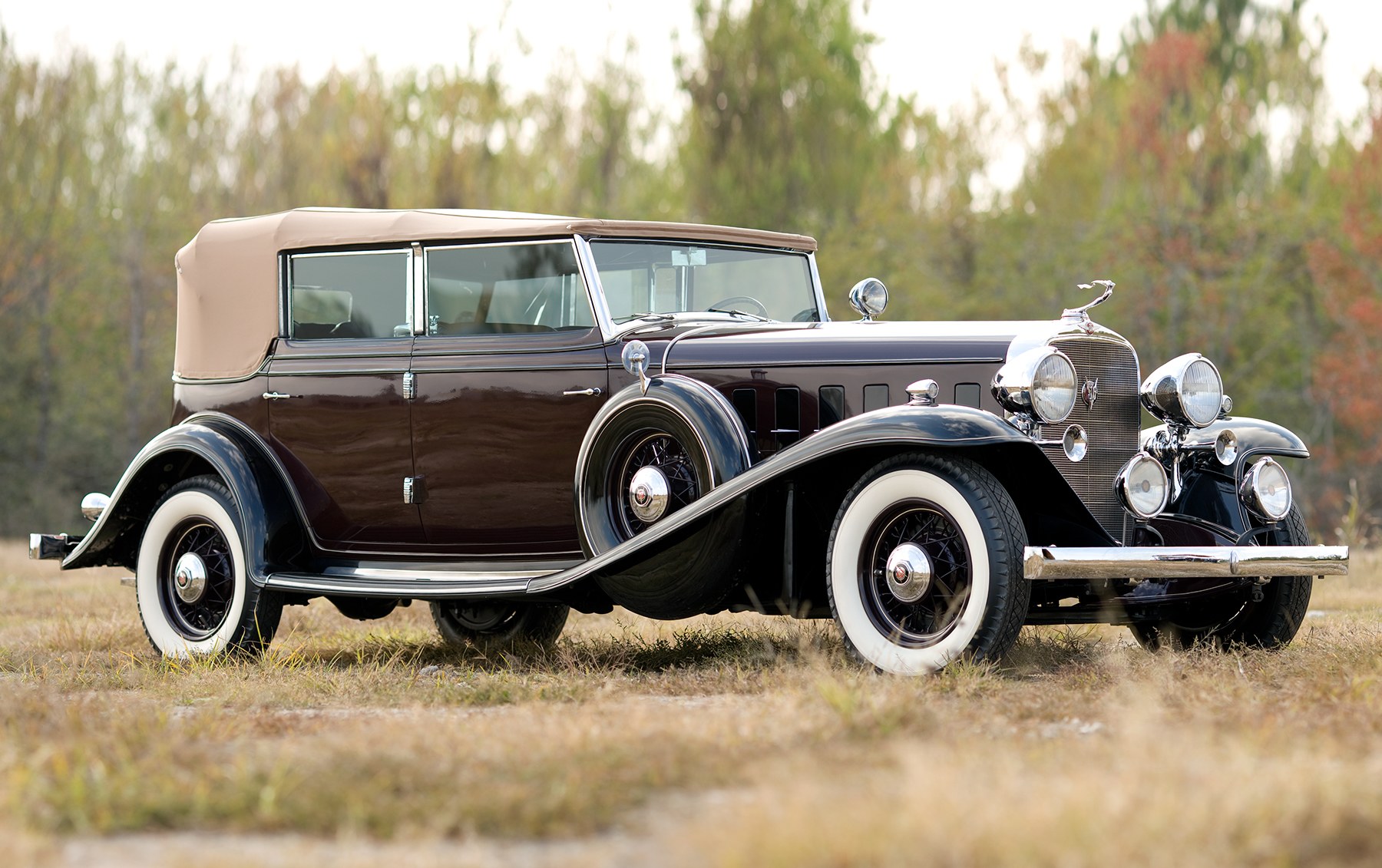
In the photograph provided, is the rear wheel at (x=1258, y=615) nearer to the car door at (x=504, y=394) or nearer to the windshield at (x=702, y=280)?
the windshield at (x=702, y=280)

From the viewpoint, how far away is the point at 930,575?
16.1 feet

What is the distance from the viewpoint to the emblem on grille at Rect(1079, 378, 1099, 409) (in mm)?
5672

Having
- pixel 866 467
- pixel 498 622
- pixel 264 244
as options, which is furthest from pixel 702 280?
pixel 264 244

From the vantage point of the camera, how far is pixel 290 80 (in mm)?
27281

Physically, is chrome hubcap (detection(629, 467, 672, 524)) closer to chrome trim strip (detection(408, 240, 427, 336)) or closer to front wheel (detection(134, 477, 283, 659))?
chrome trim strip (detection(408, 240, 427, 336))

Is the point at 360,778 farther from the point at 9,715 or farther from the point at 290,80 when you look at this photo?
the point at 290,80

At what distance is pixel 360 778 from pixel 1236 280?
2004 cm

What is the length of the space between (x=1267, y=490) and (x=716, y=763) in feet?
10.4

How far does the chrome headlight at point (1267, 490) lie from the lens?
18.4 feet

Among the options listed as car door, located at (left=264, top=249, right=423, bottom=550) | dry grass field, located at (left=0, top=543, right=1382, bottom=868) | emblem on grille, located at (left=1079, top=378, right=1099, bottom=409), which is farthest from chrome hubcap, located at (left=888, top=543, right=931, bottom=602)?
car door, located at (left=264, top=249, right=423, bottom=550)

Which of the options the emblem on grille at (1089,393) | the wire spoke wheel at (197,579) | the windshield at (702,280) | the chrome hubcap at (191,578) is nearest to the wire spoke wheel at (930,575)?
the emblem on grille at (1089,393)

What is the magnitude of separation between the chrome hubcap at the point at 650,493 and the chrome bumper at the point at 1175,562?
1499mm

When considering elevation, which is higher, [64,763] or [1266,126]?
[1266,126]

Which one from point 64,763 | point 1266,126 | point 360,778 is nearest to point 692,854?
point 360,778
